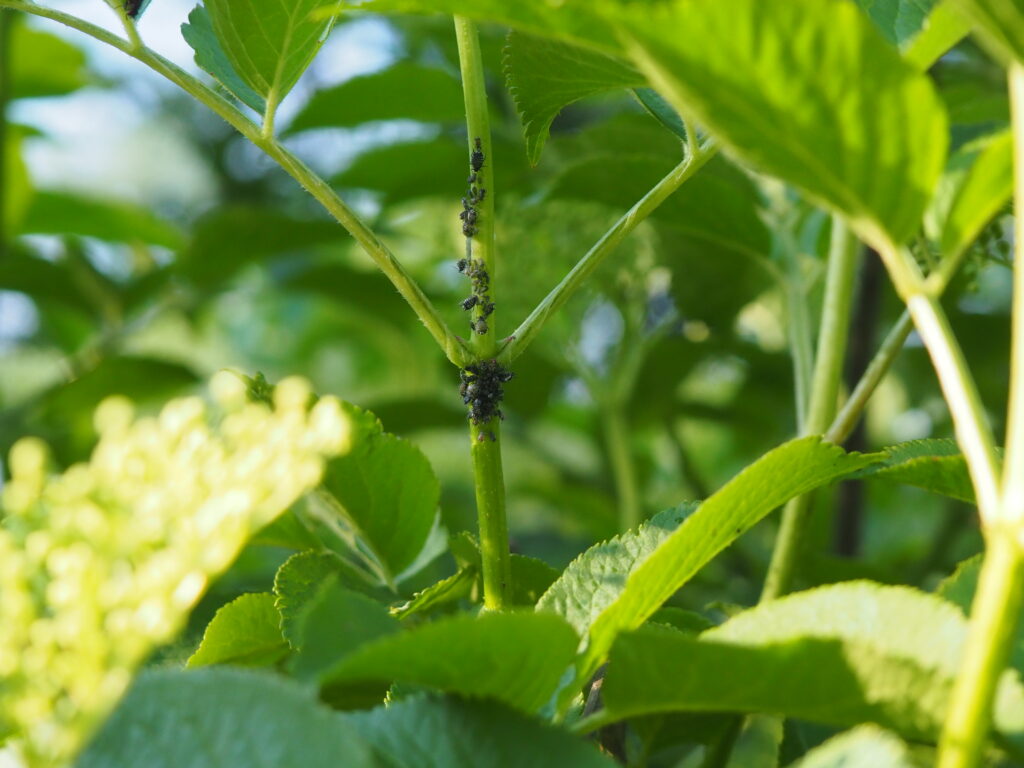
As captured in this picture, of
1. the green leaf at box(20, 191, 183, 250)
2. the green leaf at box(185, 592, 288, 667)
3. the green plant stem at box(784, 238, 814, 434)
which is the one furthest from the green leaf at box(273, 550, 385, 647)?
the green leaf at box(20, 191, 183, 250)

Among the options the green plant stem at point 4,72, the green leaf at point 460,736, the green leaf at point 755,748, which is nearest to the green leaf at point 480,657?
the green leaf at point 460,736

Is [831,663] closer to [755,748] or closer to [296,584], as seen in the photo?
[296,584]

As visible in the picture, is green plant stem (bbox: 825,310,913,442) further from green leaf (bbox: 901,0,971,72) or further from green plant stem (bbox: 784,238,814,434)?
green leaf (bbox: 901,0,971,72)

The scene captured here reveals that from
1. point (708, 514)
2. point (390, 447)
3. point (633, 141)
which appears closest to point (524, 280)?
point (633, 141)

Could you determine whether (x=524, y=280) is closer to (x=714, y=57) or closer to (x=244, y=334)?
(x=714, y=57)

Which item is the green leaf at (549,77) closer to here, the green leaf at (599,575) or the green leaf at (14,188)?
the green leaf at (599,575)

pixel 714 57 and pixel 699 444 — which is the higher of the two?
pixel 714 57
